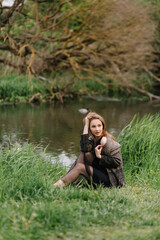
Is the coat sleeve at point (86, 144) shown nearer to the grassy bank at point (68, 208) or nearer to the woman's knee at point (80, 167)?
the woman's knee at point (80, 167)

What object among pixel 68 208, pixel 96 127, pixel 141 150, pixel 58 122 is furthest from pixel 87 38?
pixel 68 208

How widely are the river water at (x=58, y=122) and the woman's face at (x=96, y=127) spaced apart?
3.93 ft

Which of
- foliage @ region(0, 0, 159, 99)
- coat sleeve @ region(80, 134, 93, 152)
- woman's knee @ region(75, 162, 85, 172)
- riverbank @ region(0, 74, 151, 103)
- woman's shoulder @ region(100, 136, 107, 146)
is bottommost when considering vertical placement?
woman's knee @ region(75, 162, 85, 172)

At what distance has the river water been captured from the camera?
933 centimetres

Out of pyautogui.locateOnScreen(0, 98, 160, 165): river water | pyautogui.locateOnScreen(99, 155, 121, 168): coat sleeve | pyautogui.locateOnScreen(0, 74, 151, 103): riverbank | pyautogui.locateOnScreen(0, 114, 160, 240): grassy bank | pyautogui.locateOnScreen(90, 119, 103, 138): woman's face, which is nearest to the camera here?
pyautogui.locateOnScreen(0, 114, 160, 240): grassy bank

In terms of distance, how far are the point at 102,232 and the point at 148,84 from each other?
18.7 metres

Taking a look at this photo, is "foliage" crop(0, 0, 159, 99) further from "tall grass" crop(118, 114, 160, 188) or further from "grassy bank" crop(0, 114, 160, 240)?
"grassy bank" crop(0, 114, 160, 240)

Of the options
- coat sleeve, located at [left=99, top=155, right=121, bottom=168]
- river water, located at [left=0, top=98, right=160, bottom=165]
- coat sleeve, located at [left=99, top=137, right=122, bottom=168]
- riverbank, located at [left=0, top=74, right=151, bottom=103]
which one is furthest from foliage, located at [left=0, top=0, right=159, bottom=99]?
coat sleeve, located at [left=99, top=155, right=121, bottom=168]

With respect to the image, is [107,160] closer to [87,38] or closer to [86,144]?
[86,144]

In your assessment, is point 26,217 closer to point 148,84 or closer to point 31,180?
point 31,180

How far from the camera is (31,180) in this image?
449 cm

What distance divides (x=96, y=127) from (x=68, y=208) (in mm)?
1895

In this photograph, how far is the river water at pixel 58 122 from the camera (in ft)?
30.6

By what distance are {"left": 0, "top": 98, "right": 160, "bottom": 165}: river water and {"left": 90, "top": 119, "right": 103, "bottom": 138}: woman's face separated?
47.1 inches
